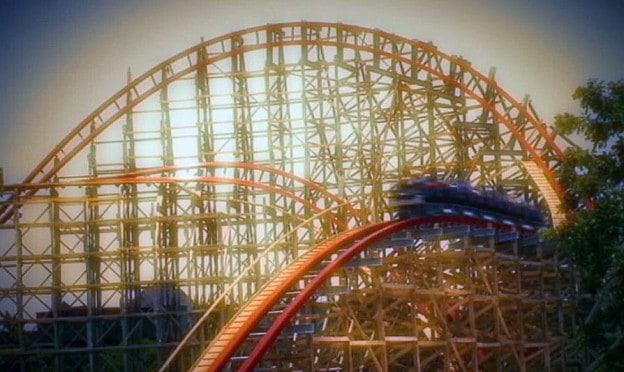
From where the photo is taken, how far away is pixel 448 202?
18.2 m

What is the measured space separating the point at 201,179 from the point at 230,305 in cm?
266

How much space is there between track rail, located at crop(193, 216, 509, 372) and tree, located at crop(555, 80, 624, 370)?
3542 mm

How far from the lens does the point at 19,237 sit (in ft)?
64.0

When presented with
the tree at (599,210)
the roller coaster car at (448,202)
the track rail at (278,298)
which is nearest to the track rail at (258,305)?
the track rail at (278,298)

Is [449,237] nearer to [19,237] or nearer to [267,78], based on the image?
[267,78]

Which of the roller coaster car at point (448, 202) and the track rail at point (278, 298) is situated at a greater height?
the roller coaster car at point (448, 202)

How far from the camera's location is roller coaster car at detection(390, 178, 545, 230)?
17.8m

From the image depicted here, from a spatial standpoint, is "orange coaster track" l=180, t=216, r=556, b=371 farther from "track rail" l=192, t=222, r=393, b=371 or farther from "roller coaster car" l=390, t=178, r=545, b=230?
"roller coaster car" l=390, t=178, r=545, b=230

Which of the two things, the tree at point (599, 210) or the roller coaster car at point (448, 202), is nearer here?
the tree at point (599, 210)

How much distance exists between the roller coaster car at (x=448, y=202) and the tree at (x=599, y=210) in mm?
4659

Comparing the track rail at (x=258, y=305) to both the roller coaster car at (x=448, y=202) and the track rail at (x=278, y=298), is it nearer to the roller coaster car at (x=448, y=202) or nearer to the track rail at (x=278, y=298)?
the track rail at (x=278, y=298)

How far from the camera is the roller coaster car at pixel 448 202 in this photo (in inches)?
699

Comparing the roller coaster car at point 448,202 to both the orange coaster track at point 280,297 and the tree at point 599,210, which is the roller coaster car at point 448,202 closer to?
the orange coaster track at point 280,297

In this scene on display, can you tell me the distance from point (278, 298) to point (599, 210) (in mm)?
4515
